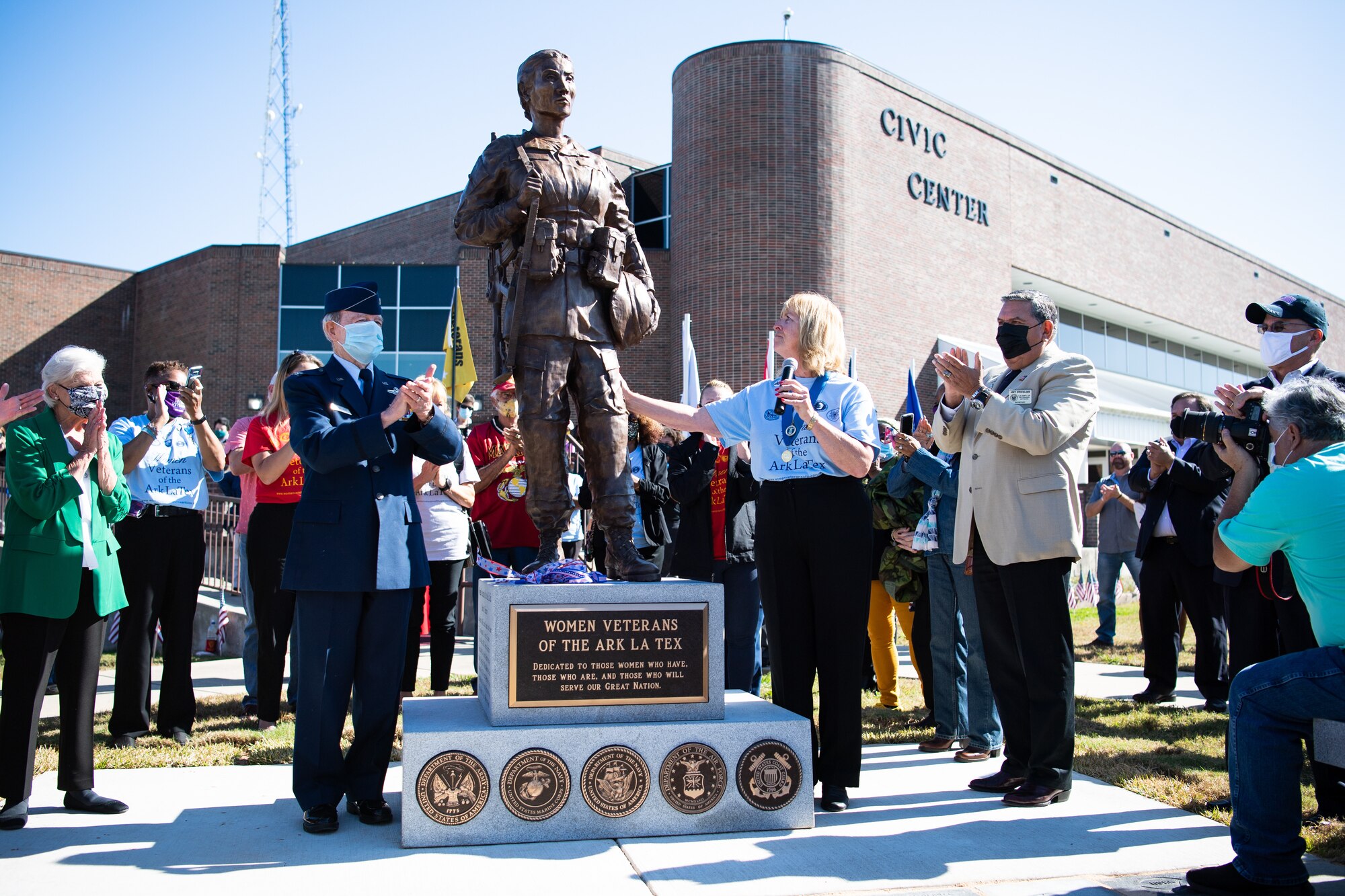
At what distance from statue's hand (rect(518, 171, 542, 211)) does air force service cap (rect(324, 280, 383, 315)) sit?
92 centimetres

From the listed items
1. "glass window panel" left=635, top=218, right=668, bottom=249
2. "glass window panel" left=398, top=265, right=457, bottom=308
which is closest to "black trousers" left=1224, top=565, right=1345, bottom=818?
"glass window panel" left=635, top=218, right=668, bottom=249

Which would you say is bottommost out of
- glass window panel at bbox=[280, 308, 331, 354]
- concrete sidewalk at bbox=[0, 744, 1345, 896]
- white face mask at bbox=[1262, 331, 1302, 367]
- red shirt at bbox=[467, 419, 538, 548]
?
concrete sidewalk at bbox=[0, 744, 1345, 896]

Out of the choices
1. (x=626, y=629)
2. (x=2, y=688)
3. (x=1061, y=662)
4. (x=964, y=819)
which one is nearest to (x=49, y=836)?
(x=2, y=688)

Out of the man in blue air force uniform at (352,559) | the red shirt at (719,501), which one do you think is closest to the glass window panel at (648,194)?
the red shirt at (719,501)

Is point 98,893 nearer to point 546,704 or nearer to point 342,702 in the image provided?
point 342,702

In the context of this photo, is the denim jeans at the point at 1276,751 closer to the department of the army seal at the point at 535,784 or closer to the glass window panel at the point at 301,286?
the department of the army seal at the point at 535,784

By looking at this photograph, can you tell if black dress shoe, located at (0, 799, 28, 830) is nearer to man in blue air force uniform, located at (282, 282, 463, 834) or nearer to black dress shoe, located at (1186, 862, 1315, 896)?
man in blue air force uniform, located at (282, 282, 463, 834)

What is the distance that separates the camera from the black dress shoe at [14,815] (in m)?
4.16

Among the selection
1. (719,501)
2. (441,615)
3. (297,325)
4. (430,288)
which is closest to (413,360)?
(430,288)

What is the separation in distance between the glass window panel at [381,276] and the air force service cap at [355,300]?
2250 cm

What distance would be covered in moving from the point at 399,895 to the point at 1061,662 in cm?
289

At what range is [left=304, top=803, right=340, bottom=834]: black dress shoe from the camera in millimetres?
4102

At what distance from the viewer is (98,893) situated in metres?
3.42

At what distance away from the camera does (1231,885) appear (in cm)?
335
